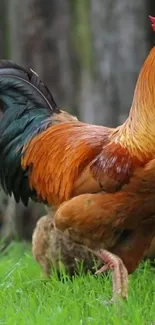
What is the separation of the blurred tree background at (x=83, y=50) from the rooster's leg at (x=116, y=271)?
2513mm

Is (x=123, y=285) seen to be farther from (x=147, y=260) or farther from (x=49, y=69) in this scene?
(x=49, y=69)

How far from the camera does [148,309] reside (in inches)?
201

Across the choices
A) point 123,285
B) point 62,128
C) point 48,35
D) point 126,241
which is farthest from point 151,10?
point 123,285

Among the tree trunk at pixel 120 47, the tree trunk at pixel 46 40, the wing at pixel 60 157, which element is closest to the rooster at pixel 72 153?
the wing at pixel 60 157

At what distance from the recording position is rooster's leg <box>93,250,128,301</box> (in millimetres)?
5340

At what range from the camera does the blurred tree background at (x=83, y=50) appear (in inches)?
308

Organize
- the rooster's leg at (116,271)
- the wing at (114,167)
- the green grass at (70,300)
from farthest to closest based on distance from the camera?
the wing at (114,167) < the rooster's leg at (116,271) < the green grass at (70,300)

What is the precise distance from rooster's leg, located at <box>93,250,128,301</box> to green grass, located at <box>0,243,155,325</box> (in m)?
0.08

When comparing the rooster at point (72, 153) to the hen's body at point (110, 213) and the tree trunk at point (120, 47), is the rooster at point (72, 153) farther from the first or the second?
the tree trunk at point (120, 47)

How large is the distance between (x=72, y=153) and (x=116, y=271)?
1004 mm

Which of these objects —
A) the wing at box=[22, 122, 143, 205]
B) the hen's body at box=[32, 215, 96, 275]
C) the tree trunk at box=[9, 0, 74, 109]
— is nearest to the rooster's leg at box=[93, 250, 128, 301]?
the wing at box=[22, 122, 143, 205]

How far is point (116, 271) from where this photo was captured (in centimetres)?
547

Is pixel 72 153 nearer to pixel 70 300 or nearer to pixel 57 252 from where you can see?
pixel 57 252

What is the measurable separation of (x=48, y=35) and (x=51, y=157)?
110 inches
